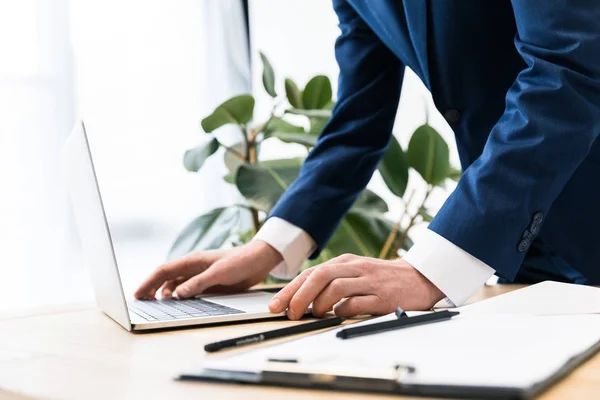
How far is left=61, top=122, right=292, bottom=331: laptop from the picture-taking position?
2.43 feet

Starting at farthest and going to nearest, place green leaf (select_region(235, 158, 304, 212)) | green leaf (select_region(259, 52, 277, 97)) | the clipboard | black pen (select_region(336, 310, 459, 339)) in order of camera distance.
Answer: green leaf (select_region(259, 52, 277, 97)), green leaf (select_region(235, 158, 304, 212)), black pen (select_region(336, 310, 459, 339)), the clipboard

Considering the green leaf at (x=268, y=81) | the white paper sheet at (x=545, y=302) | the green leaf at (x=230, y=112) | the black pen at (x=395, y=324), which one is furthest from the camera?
the green leaf at (x=268, y=81)

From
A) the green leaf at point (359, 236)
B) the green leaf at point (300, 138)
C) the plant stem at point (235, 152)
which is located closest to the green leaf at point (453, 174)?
the green leaf at point (359, 236)

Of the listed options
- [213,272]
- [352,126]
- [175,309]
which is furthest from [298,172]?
[175,309]

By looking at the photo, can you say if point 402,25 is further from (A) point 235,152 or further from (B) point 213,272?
(A) point 235,152

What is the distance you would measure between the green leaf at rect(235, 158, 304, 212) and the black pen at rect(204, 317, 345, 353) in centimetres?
130

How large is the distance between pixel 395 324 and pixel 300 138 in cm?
152

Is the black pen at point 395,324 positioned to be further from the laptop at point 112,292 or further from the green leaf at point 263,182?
the green leaf at point 263,182

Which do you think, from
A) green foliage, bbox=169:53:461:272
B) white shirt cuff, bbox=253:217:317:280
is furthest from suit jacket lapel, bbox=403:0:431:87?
green foliage, bbox=169:53:461:272

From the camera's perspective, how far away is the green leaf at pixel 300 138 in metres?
2.09

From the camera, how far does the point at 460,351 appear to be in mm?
517

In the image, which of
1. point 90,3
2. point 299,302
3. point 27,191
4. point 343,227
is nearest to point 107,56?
point 90,3

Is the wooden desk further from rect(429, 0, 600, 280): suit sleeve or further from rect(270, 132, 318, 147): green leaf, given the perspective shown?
rect(270, 132, 318, 147): green leaf

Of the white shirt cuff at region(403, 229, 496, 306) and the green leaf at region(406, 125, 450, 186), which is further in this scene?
the green leaf at region(406, 125, 450, 186)
